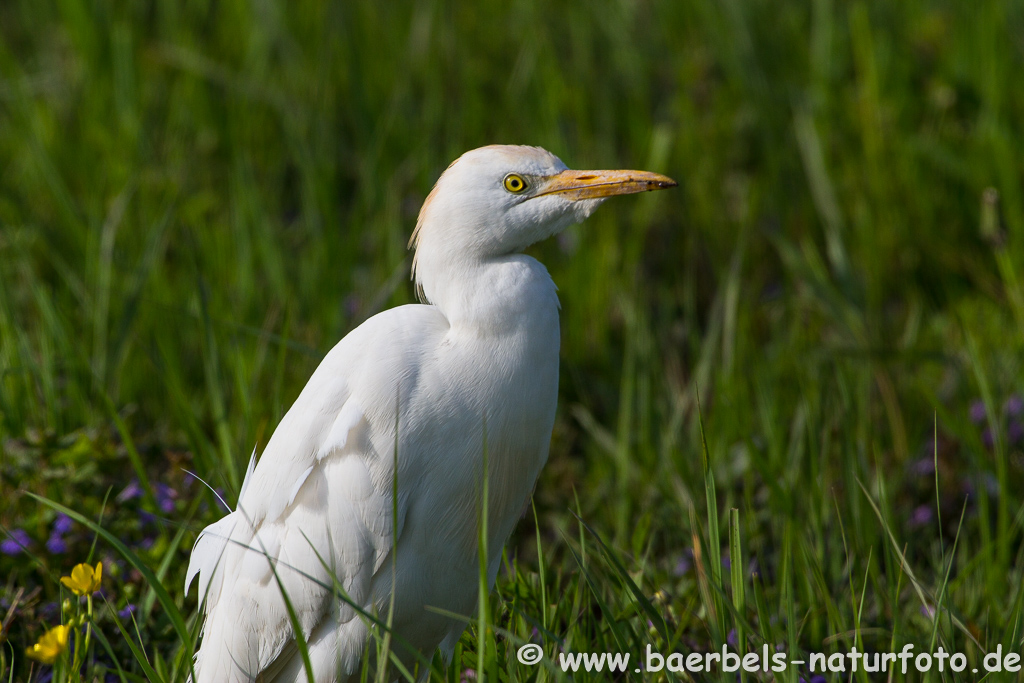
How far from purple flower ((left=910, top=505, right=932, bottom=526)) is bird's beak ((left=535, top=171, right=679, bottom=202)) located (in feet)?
5.11

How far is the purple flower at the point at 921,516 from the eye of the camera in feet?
9.91

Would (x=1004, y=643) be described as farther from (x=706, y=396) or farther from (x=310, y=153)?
(x=310, y=153)

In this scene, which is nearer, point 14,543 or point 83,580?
point 83,580

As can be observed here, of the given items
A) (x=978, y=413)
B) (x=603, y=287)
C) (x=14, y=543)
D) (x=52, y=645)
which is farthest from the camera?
(x=603, y=287)

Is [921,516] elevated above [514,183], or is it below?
below

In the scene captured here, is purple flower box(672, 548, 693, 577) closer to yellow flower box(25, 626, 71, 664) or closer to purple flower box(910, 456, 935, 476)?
purple flower box(910, 456, 935, 476)

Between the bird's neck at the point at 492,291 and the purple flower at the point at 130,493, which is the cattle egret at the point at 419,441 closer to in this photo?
the bird's neck at the point at 492,291

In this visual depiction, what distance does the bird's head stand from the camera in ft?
7.13

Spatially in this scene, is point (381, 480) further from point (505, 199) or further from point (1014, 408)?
point (1014, 408)

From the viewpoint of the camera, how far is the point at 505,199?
217 cm

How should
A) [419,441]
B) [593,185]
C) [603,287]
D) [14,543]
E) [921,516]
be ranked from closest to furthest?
[419,441] < [593,185] < [14,543] < [921,516] < [603,287]

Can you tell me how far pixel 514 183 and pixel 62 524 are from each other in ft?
4.97

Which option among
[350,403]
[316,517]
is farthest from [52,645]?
[350,403]

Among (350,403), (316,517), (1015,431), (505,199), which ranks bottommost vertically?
(1015,431)
